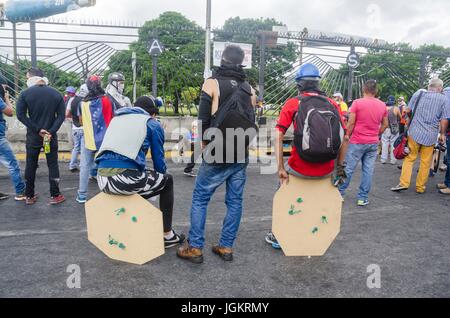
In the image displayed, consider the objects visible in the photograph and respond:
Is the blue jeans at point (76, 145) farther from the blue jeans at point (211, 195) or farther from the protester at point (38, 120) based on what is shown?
the blue jeans at point (211, 195)

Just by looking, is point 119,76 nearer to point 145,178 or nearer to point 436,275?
point 145,178

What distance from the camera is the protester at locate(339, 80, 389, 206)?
16.7ft

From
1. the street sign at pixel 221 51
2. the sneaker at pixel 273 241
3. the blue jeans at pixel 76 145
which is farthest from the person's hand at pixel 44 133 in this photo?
the street sign at pixel 221 51

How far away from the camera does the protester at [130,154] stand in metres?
3.08

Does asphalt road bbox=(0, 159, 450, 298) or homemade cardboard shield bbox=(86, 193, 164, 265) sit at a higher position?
homemade cardboard shield bbox=(86, 193, 164, 265)

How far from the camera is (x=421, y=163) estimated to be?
19.9ft

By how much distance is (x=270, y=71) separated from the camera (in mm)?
10844

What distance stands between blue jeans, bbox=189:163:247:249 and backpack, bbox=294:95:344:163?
58 cm

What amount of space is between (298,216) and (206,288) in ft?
3.53

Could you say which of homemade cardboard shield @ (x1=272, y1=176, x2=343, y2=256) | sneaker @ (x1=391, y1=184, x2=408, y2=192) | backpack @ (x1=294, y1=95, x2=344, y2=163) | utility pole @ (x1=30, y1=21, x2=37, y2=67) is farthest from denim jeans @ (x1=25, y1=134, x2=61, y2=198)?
sneaker @ (x1=391, y1=184, x2=408, y2=192)

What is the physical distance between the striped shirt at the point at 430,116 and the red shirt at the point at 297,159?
3.31 m

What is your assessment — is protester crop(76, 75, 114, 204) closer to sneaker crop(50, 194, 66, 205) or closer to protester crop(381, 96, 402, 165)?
sneaker crop(50, 194, 66, 205)
